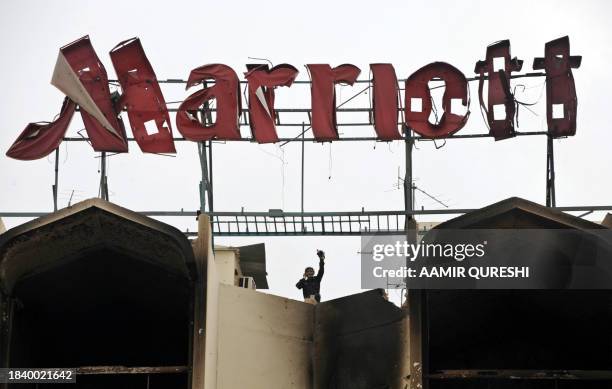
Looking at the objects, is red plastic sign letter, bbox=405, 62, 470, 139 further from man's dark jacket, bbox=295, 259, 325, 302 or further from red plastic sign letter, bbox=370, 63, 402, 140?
man's dark jacket, bbox=295, 259, 325, 302

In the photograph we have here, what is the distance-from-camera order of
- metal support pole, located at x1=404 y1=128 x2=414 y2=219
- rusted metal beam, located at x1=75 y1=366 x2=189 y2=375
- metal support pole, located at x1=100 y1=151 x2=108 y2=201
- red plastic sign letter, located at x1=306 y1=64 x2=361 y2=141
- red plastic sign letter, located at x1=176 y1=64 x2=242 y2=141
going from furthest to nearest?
red plastic sign letter, located at x1=306 y1=64 x2=361 y2=141 → red plastic sign letter, located at x1=176 y1=64 x2=242 y2=141 → metal support pole, located at x1=100 y1=151 x2=108 y2=201 → metal support pole, located at x1=404 y1=128 x2=414 y2=219 → rusted metal beam, located at x1=75 y1=366 x2=189 y2=375

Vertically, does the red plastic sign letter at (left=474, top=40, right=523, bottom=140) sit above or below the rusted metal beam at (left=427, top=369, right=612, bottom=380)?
above

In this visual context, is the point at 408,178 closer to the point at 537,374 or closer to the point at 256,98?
the point at 256,98

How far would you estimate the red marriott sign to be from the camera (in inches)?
1518

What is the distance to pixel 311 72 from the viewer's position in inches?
1555

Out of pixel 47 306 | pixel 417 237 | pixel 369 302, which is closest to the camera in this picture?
pixel 417 237

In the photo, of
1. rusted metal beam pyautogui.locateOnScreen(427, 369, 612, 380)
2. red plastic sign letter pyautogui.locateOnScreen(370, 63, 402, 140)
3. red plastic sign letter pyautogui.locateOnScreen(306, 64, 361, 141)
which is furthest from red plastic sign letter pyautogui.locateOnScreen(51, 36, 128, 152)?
rusted metal beam pyautogui.locateOnScreen(427, 369, 612, 380)

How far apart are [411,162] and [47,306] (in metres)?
12.2

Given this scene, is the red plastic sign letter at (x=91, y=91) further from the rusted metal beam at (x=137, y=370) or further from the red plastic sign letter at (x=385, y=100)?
the rusted metal beam at (x=137, y=370)

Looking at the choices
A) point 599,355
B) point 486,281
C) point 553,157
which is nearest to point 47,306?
point 486,281

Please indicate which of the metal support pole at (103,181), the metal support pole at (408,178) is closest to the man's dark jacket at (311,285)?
the metal support pole at (408,178)

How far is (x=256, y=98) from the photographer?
39.3 metres

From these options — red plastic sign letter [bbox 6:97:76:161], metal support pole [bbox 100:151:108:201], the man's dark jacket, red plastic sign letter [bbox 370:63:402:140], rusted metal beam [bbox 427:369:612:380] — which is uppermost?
red plastic sign letter [bbox 370:63:402:140]

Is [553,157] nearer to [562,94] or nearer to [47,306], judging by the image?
[562,94]
